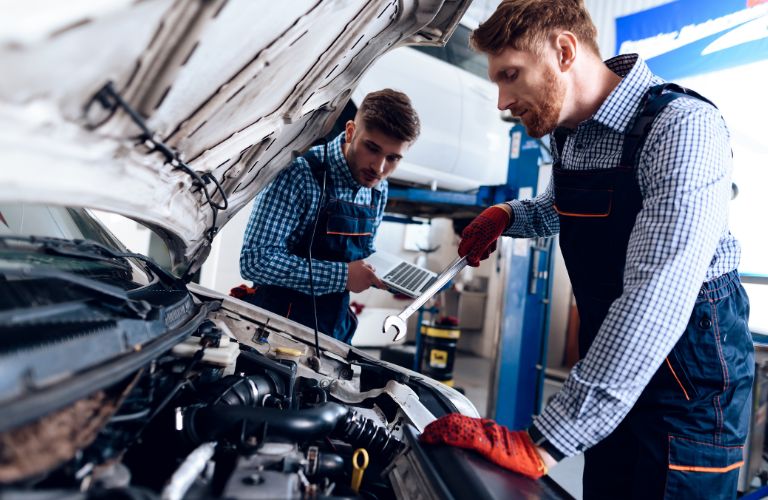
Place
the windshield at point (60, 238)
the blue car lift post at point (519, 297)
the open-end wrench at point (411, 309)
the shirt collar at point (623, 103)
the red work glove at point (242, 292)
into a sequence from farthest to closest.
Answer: the blue car lift post at point (519, 297) → the red work glove at point (242, 292) → the open-end wrench at point (411, 309) → the shirt collar at point (623, 103) → the windshield at point (60, 238)

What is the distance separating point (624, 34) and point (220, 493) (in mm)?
3780

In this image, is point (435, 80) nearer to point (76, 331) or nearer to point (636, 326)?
point (636, 326)

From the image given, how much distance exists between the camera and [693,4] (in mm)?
3053

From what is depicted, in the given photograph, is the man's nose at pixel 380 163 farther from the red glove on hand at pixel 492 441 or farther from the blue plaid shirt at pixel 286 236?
the red glove on hand at pixel 492 441

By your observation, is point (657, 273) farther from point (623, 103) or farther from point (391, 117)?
point (391, 117)

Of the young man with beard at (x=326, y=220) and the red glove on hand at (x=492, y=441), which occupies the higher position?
Answer: the young man with beard at (x=326, y=220)

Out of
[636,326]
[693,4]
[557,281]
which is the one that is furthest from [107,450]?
[557,281]

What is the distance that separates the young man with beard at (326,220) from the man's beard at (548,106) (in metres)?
0.55

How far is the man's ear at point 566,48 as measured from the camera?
108 centimetres

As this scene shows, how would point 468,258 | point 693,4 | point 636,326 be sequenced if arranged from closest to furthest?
point 636,326 < point 468,258 < point 693,4

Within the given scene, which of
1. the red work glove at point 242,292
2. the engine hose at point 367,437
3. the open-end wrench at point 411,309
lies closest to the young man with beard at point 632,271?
the engine hose at point 367,437

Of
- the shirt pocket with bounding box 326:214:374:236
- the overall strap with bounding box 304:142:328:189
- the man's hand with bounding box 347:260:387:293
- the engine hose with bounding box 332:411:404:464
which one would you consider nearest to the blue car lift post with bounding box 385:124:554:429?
the shirt pocket with bounding box 326:214:374:236

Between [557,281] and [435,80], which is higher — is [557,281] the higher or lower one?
the lower one

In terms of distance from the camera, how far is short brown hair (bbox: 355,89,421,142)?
160 cm
